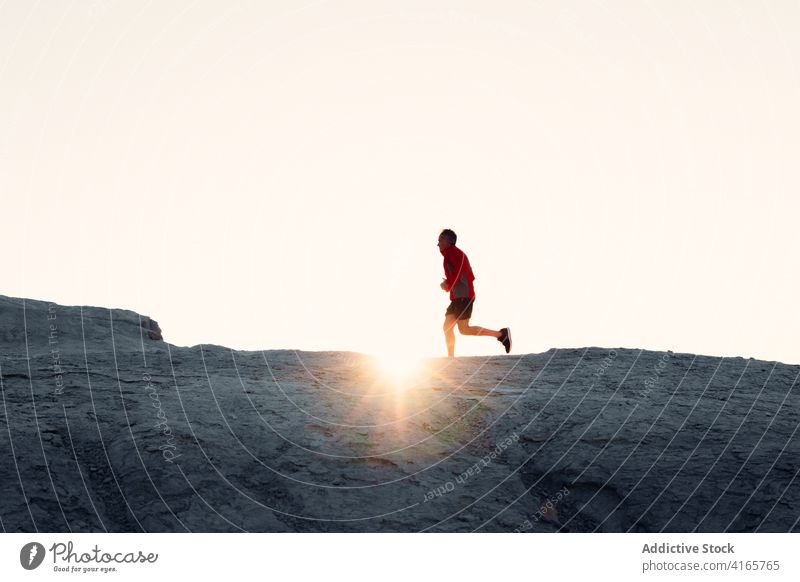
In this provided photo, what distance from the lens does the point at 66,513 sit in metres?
9.80

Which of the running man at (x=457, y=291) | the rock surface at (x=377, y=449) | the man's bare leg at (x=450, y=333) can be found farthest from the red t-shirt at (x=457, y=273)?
the rock surface at (x=377, y=449)

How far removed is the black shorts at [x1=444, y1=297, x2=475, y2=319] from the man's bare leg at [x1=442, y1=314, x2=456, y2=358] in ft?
0.38

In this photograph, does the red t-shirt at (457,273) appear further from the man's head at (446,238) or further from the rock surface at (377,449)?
the rock surface at (377,449)

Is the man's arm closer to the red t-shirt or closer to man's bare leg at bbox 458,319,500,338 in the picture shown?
Result: the red t-shirt

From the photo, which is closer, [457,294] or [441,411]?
[441,411]

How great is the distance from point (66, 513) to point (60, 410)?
6.95 ft

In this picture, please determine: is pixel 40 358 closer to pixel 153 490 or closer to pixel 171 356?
pixel 171 356

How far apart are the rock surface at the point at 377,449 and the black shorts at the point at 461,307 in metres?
2.55

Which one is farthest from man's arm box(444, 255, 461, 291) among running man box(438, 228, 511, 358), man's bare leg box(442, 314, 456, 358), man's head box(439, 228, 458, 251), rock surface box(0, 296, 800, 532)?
rock surface box(0, 296, 800, 532)

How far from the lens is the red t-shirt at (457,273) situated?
17.1 meters

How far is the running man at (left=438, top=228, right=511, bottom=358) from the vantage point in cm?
1712
